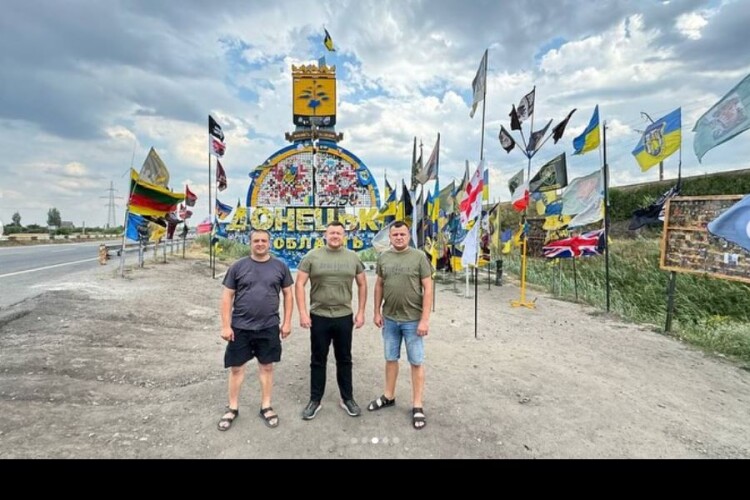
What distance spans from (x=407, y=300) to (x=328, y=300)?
74cm

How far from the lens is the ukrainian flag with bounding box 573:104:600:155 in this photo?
8.38 meters

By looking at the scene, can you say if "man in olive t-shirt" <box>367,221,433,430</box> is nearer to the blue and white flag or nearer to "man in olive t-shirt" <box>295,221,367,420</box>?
"man in olive t-shirt" <box>295,221,367,420</box>

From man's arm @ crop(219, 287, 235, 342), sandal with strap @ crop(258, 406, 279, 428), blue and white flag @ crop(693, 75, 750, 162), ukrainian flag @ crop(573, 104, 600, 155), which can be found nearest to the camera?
man's arm @ crop(219, 287, 235, 342)

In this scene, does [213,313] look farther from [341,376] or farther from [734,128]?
[734,128]

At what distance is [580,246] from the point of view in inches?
367

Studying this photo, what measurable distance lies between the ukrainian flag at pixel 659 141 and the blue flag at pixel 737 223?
4356 millimetres

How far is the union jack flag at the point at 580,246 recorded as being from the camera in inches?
354

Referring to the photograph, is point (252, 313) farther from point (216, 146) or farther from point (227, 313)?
point (216, 146)

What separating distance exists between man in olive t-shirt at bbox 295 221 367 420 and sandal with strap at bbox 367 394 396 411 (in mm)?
170

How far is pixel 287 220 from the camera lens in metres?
15.8

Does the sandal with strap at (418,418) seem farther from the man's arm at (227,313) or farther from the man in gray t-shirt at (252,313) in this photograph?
the man's arm at (227,313)

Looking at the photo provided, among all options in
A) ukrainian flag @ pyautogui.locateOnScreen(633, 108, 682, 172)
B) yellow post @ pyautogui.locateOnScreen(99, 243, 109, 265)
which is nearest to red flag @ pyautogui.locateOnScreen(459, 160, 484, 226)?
ukrainian flag @ pyautogui.locateOnScreen(633, 108, 682, 172)
